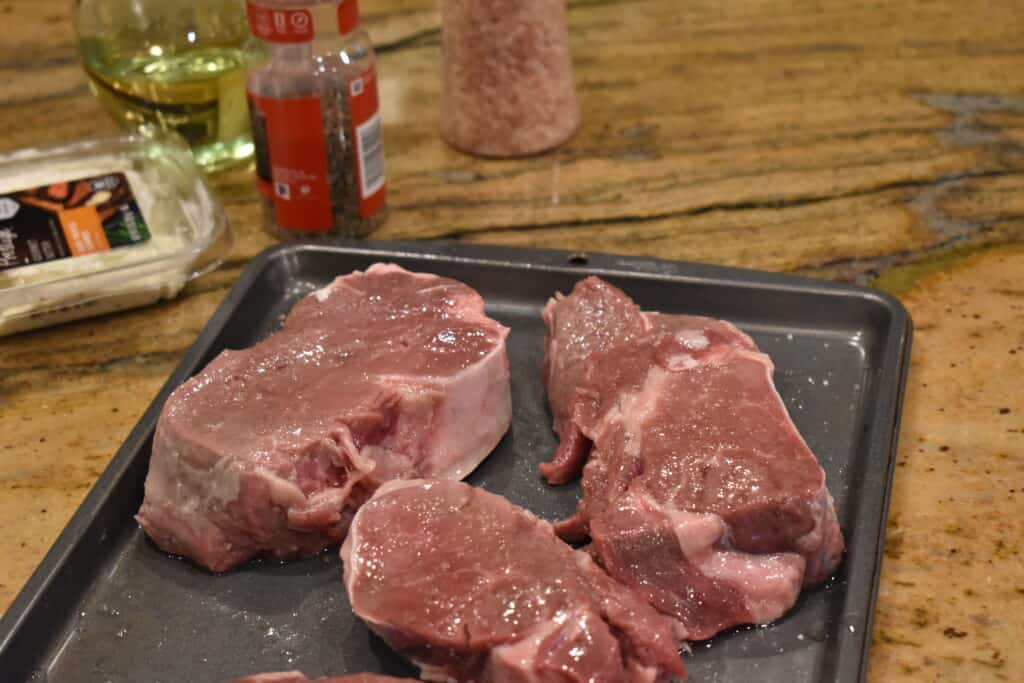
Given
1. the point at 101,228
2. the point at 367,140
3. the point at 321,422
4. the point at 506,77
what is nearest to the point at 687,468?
the point at 321,422

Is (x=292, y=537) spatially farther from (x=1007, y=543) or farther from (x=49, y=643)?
(x=1007, y=543)

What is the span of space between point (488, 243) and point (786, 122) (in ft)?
2.62

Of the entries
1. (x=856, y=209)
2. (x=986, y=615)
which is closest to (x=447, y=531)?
(x=986, y=615)

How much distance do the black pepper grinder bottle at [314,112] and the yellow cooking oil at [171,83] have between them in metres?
0.25

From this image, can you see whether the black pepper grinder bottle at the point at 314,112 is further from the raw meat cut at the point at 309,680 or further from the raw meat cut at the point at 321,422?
Answer: the raw meat cut at the point at 309,680

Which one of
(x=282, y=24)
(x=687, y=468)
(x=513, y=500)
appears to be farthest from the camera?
(x=282, y=24)

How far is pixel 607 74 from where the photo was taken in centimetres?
273

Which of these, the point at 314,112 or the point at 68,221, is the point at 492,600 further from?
the point at 68,221

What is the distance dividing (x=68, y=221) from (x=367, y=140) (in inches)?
21.3

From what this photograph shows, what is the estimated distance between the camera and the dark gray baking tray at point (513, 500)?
1.39 m

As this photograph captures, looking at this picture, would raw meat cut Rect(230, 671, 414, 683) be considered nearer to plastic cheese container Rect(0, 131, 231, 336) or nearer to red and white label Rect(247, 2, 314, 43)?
plastic cheese container Rect(0, 131, 231, 336)

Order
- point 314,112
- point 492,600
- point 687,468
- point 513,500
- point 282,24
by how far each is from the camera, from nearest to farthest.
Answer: point 492,600
point 687,468
point 513,500
point 282,24
point 314,112

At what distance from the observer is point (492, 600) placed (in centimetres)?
131

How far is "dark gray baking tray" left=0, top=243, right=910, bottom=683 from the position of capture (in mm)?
1393
